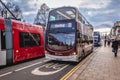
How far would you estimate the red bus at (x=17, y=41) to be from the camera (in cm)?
1496

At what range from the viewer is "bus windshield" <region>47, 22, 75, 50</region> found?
56.2ft

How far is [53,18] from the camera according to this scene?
707 inches

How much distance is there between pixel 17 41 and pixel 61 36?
3.11 m

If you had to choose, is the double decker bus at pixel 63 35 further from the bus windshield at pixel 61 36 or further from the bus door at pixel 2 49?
the bus door at pixel 2 49

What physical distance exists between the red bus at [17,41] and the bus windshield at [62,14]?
7.19 ft

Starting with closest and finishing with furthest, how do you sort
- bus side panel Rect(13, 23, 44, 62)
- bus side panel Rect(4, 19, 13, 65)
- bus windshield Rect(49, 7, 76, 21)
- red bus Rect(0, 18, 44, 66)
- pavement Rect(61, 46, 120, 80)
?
pavement Rect(61, 46, 120, 80) < red bus Rect(0, 18, 44, 66) < bus side panel Rect(4, 19, 13, 65) < bus side panel Rect(13, 23, 44, 62) < bus windshield Rect(49, 7, 76, 21)

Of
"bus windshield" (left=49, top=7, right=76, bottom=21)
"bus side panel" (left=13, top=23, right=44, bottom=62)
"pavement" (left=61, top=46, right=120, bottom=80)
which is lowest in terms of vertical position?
"pavement" (left=61, top=46, right=120, bottom=80)

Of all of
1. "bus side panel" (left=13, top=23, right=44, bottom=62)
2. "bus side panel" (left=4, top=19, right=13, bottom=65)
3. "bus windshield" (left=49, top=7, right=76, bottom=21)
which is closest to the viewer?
"bus side panel" (left=4, top=19, right=13, bottom=65)

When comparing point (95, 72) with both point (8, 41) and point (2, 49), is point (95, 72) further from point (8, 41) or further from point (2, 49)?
point (8, 41)

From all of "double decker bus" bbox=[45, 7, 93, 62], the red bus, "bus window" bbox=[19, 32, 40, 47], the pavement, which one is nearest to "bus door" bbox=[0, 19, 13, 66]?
the red bus

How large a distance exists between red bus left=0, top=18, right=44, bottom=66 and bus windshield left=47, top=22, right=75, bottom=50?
181cm

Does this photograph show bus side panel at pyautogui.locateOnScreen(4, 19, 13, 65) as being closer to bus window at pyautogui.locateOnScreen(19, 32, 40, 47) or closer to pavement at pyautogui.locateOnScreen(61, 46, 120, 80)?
bus window at pyautogui.locateOnScreen(19, 32, 40, 47)

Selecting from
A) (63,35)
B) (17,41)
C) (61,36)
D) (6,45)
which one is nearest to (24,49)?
(17,41)

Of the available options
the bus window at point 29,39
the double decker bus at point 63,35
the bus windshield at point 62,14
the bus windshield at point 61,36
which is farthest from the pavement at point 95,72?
the bus window at point 29,39
